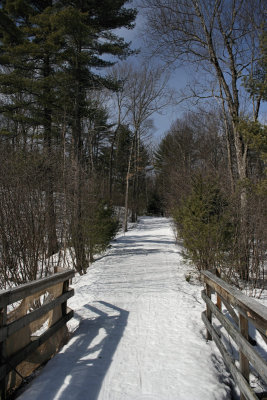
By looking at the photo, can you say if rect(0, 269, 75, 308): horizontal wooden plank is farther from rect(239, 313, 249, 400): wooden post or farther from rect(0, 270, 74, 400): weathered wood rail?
rect(239, 313, 249, 400): wooden post

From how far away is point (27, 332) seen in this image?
339 centimetres

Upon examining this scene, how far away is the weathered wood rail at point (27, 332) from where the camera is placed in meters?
2.85

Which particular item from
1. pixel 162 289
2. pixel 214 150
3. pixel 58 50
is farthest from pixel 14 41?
pixel 214 150

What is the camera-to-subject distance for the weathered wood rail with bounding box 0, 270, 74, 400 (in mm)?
2854

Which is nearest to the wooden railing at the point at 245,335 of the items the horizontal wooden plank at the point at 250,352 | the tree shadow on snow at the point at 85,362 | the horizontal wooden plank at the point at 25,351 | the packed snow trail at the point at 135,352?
the horizontal wooden plank at the point at 250,352

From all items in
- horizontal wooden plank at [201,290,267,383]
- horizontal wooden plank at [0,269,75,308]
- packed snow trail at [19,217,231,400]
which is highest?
horizontal wooden plank at [0,269,75,308]

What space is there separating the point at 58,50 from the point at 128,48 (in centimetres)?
323

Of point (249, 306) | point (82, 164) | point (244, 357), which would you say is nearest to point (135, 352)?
point (244, 357)

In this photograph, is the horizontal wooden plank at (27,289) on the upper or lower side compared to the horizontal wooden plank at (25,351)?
upper

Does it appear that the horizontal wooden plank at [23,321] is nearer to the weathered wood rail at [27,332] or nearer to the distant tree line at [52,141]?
the weathered wood rail at [27,332]

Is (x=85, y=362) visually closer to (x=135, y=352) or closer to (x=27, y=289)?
(x=135, y=352)

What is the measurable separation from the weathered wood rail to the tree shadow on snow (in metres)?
0.22

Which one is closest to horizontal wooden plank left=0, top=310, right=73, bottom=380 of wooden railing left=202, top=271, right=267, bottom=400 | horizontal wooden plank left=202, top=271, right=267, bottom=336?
wooden railing left=202, top=271, right=267, bottom=400

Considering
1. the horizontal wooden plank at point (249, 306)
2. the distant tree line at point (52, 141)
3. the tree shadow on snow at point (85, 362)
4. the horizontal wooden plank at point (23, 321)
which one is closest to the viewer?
the horizontal wooden plank at point (249, 306)
